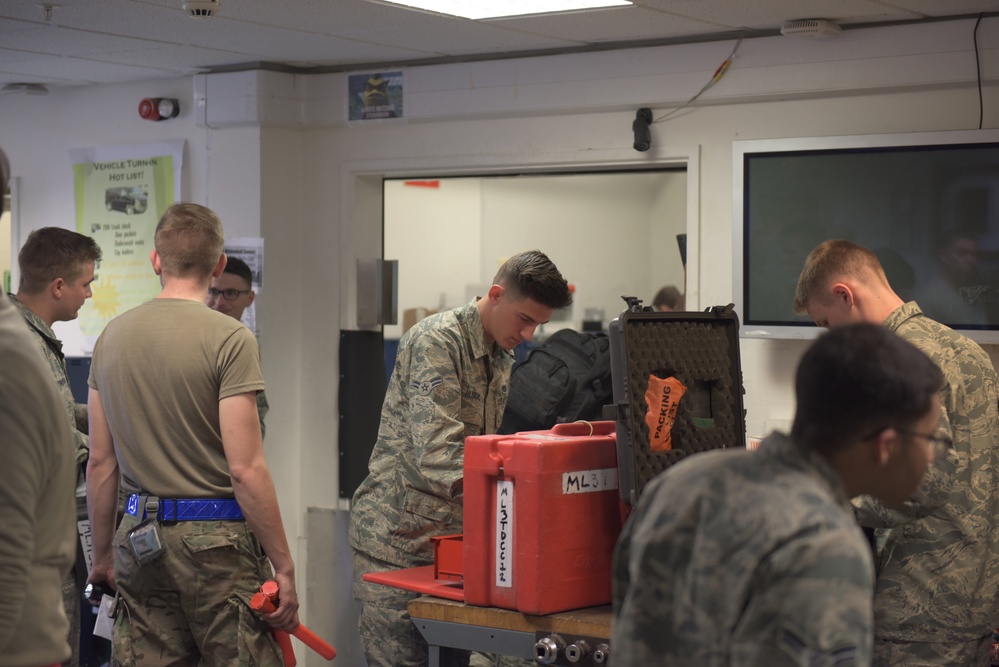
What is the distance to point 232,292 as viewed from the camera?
4551 millimetres

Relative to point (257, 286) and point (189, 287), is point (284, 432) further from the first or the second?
point (189, 287)

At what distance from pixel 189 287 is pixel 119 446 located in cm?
42

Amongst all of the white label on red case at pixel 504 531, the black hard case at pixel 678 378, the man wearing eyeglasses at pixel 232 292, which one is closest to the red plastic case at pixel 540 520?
the white label on red case at pixel 504 531

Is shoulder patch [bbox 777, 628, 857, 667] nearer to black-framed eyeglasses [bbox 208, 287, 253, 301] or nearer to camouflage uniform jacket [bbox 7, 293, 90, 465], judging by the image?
camouflage uniform jacket [bbox 7, 293, 90, 465]

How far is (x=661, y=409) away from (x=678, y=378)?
106mm

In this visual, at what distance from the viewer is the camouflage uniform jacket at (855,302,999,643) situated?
2.65m

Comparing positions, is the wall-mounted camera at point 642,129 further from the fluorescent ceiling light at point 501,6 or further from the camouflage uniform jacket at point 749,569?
the camouflage uniform jacket at point 749,569

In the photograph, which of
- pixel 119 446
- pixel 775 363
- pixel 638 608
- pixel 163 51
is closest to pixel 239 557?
pixel 119 446

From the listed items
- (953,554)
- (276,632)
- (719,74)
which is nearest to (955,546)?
(953,554)

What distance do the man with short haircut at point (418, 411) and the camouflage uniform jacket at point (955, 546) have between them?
3.54ft

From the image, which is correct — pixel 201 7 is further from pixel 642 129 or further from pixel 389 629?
pixel 389 629

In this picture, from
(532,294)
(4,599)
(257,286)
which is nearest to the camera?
(4,599)

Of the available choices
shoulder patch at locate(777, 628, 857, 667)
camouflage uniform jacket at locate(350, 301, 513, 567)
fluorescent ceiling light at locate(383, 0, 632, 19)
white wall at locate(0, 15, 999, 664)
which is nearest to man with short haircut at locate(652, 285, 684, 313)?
white wall at locate(0, 15, 999, 664)

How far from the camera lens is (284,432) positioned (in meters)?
5.18
